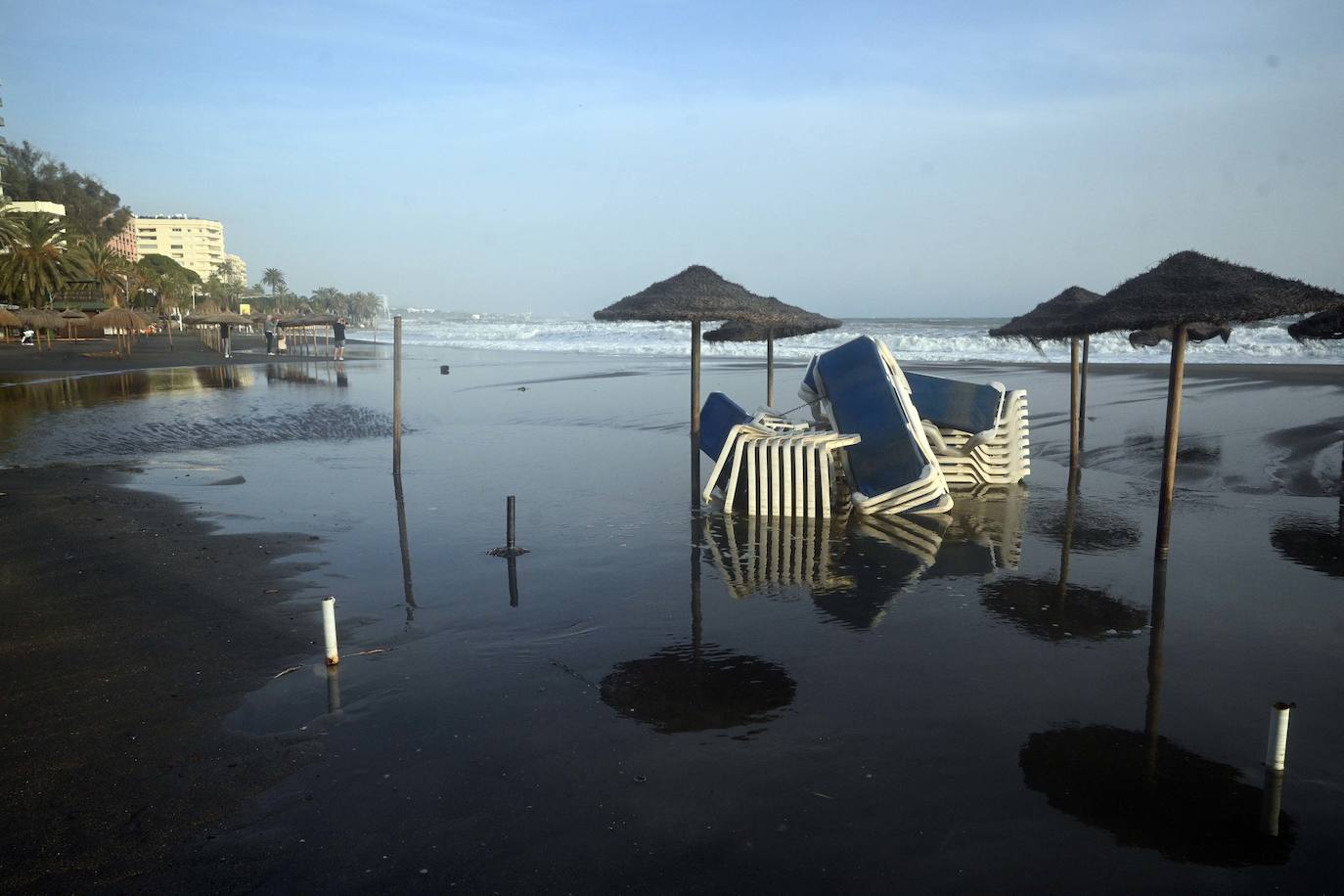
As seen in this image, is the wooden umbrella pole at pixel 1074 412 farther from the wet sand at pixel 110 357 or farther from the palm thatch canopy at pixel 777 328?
the wet sand at pixel 110 357

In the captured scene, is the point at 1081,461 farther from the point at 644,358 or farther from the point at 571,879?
the point at 644,358

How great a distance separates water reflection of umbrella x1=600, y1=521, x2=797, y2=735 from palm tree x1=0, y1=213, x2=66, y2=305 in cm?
6139

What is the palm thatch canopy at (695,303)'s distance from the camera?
10820 millimetres

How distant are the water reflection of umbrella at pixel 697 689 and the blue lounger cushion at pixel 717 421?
5.59 meters

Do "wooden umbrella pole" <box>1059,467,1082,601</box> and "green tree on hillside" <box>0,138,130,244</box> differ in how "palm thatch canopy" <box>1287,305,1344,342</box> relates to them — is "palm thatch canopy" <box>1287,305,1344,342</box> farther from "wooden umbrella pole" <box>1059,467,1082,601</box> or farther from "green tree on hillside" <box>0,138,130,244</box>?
"green tree on hillside" <box>0,138,130,244</box>

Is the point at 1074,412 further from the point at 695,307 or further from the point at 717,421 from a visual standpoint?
the point at 695,307

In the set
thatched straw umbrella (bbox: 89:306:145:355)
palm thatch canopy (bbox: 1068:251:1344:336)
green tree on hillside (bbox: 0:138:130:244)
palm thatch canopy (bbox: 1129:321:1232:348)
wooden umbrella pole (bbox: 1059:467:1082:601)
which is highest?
green tree on hillside (bbox: 0:138:130:244)

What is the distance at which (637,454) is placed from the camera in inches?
589

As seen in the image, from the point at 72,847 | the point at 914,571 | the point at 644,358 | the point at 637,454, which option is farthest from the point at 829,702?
the point at 644,358

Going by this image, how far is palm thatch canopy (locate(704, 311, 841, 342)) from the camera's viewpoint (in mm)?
12766

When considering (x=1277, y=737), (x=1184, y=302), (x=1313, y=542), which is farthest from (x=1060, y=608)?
(x=1313, y=542)

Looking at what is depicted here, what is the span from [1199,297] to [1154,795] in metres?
5.47

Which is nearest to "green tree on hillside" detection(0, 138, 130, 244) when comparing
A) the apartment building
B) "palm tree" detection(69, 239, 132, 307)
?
"palm tree" detection(69, 239, 132, 307)

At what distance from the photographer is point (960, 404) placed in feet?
39.1
